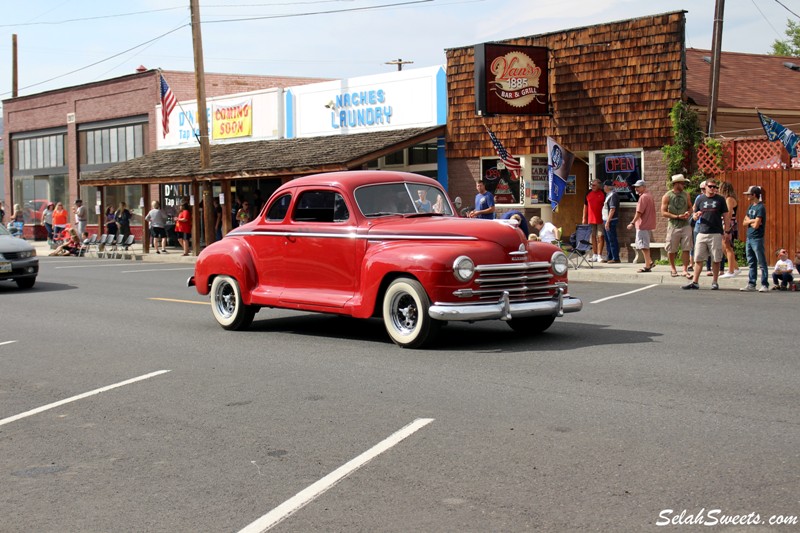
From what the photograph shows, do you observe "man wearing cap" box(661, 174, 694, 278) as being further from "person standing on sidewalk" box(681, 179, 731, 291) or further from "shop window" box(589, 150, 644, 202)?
"shop window" box(589, 150, 644, 202)

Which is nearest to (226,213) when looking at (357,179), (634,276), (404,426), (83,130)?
(634,276)

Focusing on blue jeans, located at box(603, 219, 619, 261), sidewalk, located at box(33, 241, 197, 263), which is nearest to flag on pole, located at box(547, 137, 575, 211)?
blue jeans, located at box(603, 219, 619, 261)

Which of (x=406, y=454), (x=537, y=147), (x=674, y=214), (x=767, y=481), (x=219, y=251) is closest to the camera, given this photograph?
(x=767, y=481)

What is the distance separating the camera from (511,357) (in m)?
9.63

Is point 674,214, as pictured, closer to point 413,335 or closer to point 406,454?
point 413,335

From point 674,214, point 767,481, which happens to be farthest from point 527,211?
point 767,481

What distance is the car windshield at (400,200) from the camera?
11.1 m

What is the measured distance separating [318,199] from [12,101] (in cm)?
4233

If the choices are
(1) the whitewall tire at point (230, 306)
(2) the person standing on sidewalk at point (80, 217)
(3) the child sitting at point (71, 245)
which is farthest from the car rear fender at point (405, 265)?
(2) the person standing on sidewalk at point (80, 217)

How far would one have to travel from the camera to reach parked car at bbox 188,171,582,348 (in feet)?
32.7

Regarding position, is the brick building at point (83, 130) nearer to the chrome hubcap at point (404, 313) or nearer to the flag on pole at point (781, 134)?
the flag on pole at point (781, 134)

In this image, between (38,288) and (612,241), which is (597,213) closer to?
(612,241)

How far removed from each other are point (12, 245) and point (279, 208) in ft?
31.9

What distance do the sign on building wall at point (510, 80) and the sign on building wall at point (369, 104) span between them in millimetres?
3140
